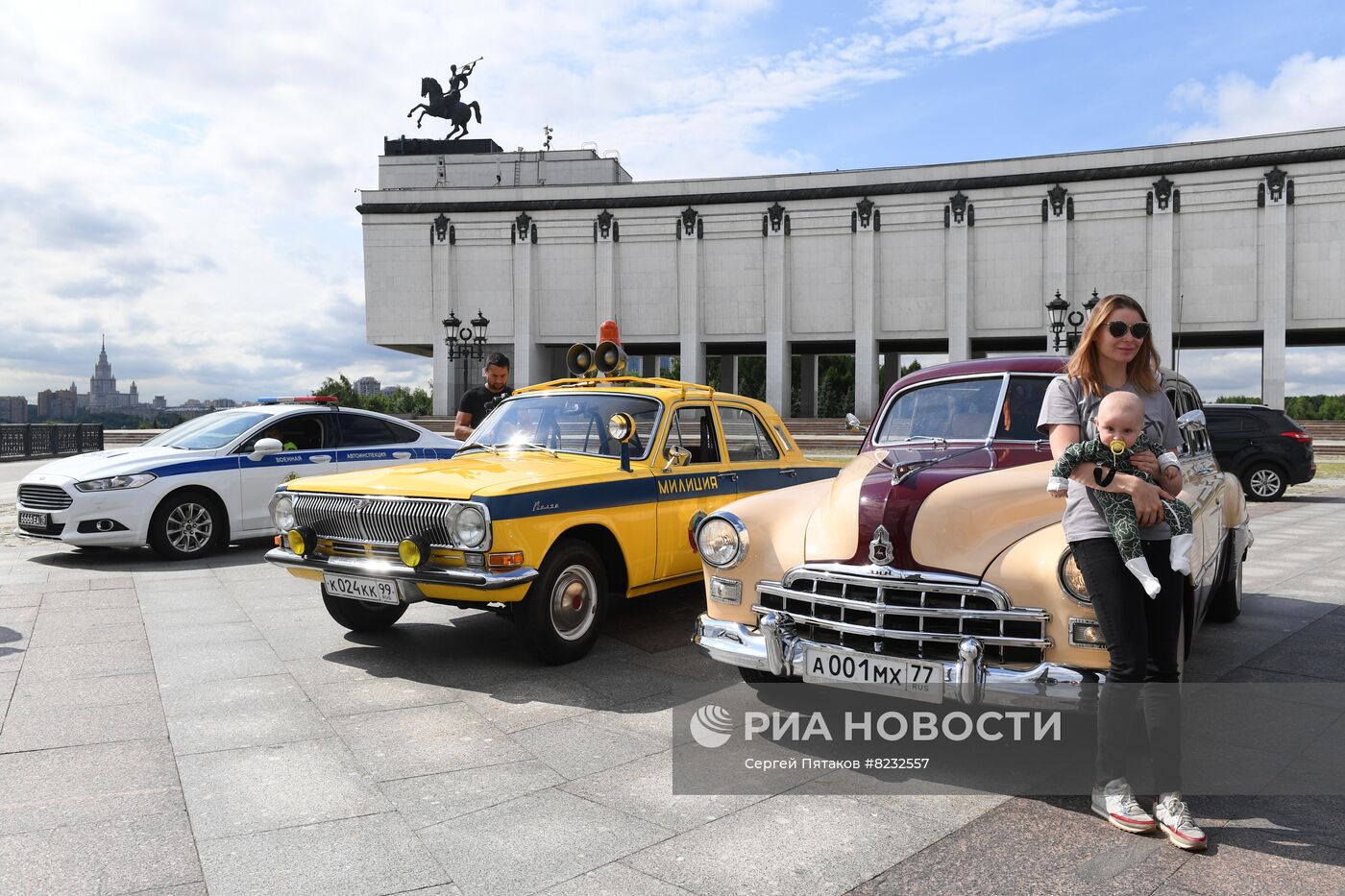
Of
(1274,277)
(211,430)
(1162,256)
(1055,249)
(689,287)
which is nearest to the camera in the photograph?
(211,430)

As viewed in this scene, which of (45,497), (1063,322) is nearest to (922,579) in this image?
(45,497)

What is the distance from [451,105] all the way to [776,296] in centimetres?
2733

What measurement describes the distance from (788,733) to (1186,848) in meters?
1.76

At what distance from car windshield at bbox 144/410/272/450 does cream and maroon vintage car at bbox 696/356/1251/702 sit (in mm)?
7740

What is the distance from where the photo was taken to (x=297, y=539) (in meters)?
5.74

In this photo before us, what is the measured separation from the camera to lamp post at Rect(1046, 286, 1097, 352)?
3086 centimetres

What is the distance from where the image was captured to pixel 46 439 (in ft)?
102

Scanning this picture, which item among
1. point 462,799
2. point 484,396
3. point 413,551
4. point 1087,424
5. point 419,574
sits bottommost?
point 462,799

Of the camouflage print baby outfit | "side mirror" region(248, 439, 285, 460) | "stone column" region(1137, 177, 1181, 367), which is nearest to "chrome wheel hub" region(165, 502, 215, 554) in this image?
"side mirror" region(248, 439, 285, 460)

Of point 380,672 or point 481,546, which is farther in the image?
point 380,672

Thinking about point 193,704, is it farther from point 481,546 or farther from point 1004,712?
point 1004,712

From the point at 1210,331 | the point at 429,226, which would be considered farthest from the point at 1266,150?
the point at 429,226

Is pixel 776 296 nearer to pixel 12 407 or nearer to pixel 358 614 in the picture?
pixel 358 614

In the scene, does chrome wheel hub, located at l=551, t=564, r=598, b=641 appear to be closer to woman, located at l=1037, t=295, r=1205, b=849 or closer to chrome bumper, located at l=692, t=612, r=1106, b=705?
chrome bumper, located at l=692, t=612, r=1106, b=705
